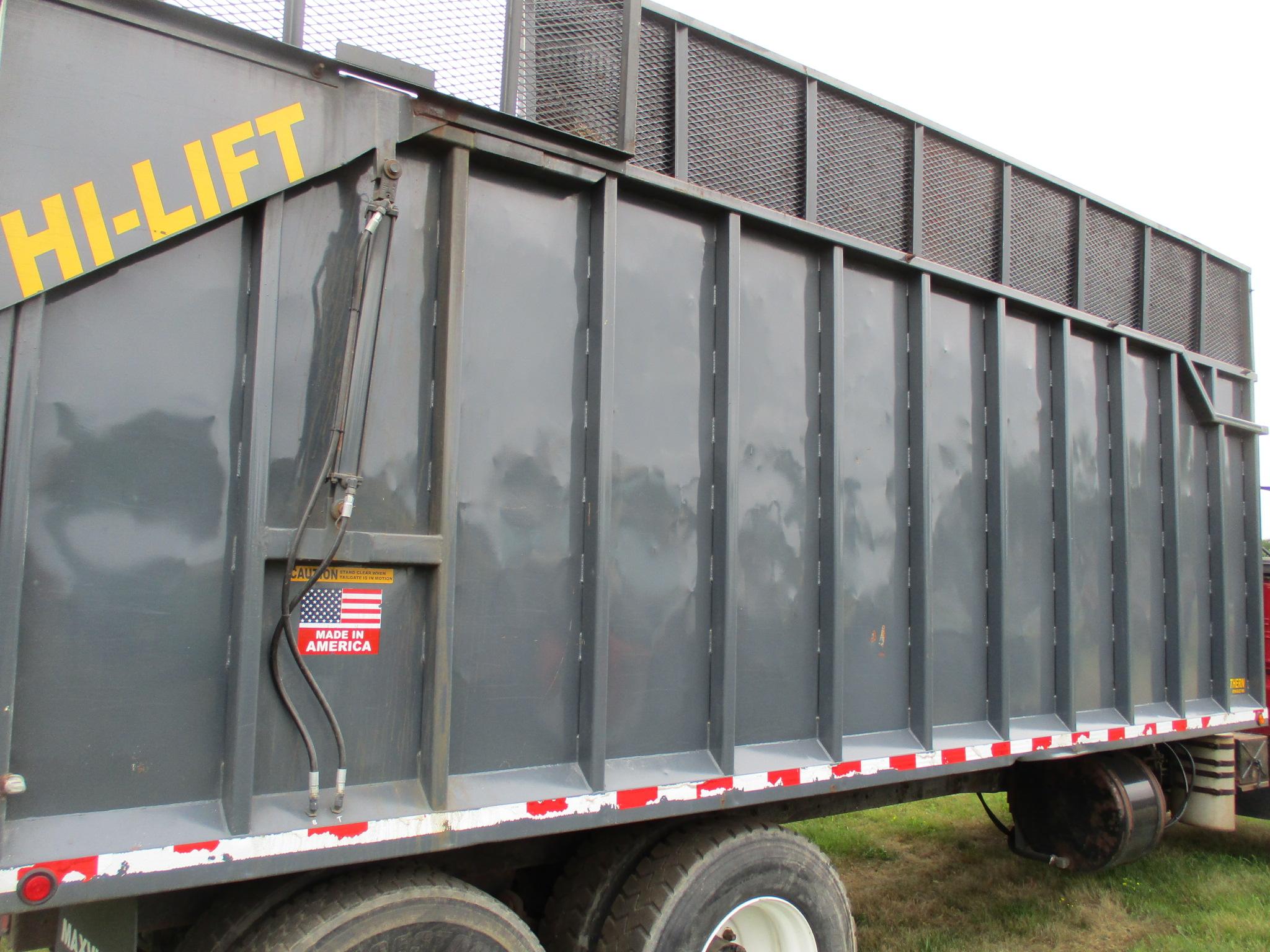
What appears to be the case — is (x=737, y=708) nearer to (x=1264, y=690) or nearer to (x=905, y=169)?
(x=905, y=169)

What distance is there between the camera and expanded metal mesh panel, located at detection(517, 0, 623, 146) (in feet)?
9.41

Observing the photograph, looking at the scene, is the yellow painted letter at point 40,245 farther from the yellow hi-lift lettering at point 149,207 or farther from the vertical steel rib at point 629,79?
the vertical steel rib at point 629,79

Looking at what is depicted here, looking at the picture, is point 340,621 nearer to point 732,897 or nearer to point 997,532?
point 732,897

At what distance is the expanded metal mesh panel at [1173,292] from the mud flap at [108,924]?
17.3 feet

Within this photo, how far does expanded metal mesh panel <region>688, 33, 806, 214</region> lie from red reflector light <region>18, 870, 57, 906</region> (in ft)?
8.87

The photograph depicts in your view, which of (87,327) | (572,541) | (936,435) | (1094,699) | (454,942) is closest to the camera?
(87,327)

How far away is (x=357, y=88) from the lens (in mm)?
2461

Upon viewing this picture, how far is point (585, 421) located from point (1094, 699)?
316 centimetres

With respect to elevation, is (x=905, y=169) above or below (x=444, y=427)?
above

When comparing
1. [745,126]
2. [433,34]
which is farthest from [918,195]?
[433,34]

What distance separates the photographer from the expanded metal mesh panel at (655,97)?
3.16 metres

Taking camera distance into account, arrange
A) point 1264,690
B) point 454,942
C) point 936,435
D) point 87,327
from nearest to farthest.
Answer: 1. point 87,327
2. point 454,942
3. point 936,435
4. point 1264,690

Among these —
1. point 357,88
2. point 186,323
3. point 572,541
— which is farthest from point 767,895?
point 357,88

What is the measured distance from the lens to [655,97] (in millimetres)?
3225
